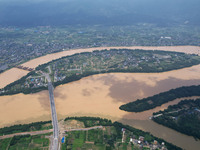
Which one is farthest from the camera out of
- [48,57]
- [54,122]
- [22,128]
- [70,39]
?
[70,39]

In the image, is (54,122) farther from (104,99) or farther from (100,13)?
(100,13)

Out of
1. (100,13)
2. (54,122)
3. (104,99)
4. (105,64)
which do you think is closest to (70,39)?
(105,64)

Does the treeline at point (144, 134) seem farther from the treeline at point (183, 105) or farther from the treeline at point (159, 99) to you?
the treeline at point (183, 105)

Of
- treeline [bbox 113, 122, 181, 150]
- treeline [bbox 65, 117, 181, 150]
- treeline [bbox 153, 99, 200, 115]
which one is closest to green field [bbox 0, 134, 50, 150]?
treeline [bbox 65, 117, 181, 150]

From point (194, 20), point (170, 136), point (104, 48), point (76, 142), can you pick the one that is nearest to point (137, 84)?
point (170, 136)

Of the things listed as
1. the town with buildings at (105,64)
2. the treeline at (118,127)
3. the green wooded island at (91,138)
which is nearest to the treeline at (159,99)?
the treeline at (118,127)

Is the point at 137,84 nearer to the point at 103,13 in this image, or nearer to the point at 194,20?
the point at 194,20
